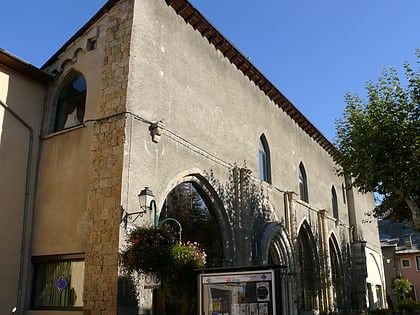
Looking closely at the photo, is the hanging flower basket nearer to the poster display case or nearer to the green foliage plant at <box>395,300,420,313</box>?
the poster display case

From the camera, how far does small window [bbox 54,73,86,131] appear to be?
1275 cm

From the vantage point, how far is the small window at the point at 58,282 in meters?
10.8

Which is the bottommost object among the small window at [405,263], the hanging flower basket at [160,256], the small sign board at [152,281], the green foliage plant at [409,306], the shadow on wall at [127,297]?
the green foliage plant at [409,306]

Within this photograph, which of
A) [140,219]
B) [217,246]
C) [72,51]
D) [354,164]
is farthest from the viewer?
[354,164]

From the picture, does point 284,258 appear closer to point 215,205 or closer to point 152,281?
point 215,205

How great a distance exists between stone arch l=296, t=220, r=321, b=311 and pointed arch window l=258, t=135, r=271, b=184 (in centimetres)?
354

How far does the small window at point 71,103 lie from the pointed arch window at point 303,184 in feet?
41.8

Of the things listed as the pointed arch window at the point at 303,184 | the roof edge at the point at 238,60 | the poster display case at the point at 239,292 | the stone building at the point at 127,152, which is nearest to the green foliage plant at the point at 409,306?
the pointed arch window at the point at 303,184

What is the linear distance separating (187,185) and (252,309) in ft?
19.4

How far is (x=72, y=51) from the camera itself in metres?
13.2

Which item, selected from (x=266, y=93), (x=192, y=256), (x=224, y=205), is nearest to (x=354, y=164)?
(x=266, y=93)

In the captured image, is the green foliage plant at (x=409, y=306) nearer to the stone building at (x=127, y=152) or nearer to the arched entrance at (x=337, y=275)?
the arched entrance at (x=337, y=275)

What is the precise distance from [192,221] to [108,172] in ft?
11.4

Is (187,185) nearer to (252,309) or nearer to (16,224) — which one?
(16,224)
